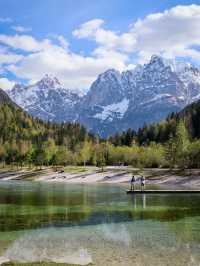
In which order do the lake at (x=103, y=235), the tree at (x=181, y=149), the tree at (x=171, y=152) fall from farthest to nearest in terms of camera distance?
the tree at (x=171, y=152) < the tree at (x=181, y=149) < the lake at (x=103, y=235)

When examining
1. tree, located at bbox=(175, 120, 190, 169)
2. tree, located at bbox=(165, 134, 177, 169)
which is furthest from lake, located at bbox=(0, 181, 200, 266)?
tree, located at bbox=(165, 134, 177, 169)

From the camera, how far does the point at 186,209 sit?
56.8 m

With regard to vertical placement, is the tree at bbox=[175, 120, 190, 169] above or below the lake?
above

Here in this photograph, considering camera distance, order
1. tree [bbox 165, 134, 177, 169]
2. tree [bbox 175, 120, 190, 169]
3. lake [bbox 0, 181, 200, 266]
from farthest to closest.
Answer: tree [bbox 165, 134, 177, 169], tree [bbox 175, 120, 190, 169], lake [bbox 0, 181, 200, 266]

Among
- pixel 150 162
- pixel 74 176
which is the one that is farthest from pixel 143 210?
pixel 150 162

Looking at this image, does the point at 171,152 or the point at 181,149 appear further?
the point at 171,152

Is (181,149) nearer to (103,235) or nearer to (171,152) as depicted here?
(171,152)

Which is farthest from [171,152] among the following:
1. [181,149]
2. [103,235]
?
[103,235]

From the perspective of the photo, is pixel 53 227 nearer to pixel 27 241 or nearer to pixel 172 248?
pixel 27 241

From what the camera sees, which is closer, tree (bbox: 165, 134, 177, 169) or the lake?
the lake

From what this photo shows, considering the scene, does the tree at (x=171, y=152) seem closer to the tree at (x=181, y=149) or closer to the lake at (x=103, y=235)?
the tree at (x=181, y=149)

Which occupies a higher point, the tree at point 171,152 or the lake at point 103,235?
the tree at point 171,152

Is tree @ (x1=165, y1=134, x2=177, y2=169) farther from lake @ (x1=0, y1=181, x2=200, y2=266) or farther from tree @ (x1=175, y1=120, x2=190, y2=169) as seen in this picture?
lake @ (x1=0, y1=181, x2=200, y2=266)

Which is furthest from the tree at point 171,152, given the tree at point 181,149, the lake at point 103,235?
the lake at point 103,235
